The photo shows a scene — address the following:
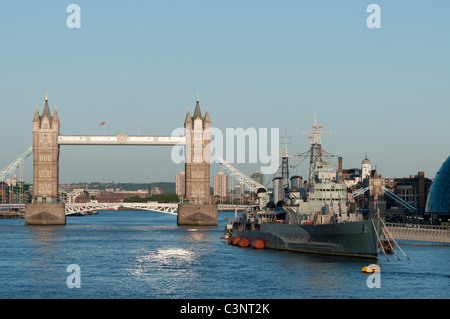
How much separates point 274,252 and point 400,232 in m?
16.9

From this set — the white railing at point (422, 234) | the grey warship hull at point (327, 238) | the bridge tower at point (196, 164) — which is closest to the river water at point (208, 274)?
the grey warship hull at point (327, 238)

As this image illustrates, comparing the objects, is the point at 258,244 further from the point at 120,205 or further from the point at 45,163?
the point at 45,163

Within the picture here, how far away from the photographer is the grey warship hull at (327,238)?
5853 centimetres

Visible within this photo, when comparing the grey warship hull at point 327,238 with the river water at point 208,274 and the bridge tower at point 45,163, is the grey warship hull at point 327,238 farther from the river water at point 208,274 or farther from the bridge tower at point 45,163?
the bridge tower at point 45,163

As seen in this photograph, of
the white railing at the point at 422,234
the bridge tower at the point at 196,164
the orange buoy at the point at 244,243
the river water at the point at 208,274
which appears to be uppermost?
the bridge tower at the point at 196,164

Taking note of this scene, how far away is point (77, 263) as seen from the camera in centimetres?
6178

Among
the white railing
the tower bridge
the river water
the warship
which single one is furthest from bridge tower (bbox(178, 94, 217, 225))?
A: the white railing

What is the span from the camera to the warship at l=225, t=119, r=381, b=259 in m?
59.8

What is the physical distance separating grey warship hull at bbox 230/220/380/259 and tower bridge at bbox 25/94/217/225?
5362 centimetres

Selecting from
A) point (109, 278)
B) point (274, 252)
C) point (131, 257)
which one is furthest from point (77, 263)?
point (274, 252)

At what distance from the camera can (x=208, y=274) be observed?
54031 mm

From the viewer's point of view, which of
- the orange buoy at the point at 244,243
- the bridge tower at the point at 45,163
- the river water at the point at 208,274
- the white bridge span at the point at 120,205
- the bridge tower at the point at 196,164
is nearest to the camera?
the river water at the point at 208,274

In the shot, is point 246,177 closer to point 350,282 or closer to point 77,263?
point 77,263

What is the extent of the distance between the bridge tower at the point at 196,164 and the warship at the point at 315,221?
44.9 metres
